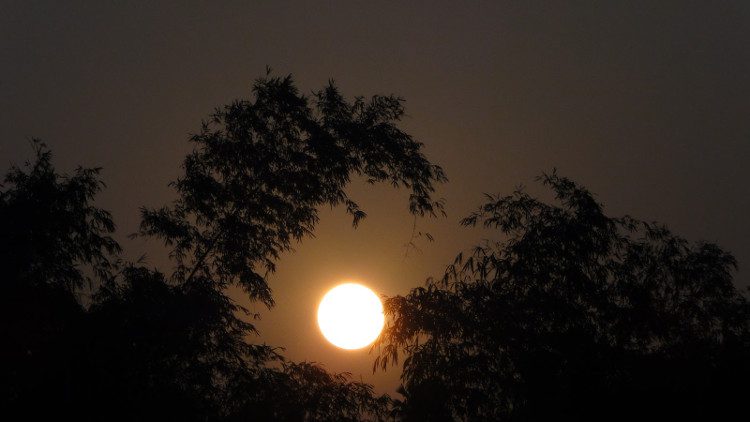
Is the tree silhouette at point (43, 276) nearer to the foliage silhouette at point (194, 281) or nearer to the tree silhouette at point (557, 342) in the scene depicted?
the foliage silhouette at point (194, 281)

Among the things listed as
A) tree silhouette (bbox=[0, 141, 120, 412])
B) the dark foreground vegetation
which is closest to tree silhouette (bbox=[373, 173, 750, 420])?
the dark foreground vegetation

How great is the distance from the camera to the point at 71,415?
1085 centimetres

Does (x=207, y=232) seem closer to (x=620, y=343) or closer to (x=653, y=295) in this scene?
(x=620, y=343)

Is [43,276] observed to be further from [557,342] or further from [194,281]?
[557,342]

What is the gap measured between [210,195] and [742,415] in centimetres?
1304

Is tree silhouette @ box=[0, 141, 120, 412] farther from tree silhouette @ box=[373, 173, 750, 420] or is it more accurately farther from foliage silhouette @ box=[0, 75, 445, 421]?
tree silhouette @ box=[373, 173, 750, 420]

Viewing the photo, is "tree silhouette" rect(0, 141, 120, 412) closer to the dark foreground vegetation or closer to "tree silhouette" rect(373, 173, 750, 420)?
the dark foreground vegetation

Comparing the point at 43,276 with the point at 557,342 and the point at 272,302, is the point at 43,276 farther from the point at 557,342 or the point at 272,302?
the point at 557,342

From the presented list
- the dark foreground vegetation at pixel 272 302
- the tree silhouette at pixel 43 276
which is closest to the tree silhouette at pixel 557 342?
the dark foreground vegetation at pixel 272 302

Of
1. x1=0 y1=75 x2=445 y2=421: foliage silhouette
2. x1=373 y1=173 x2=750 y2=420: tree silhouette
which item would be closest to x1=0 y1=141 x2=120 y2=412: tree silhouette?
x1=0 y1=75 x2=445 y2=421: foliage silhouette

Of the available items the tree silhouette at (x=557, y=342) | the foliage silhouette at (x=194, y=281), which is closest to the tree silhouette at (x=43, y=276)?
the foliage silhouette at (x=194, y=281)

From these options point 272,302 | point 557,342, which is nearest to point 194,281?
point 272,302

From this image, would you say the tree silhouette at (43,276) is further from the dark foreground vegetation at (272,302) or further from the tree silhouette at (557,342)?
the tree silhouette at (557,342)

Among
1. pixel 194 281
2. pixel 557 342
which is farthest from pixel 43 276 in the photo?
pixel 557 342
